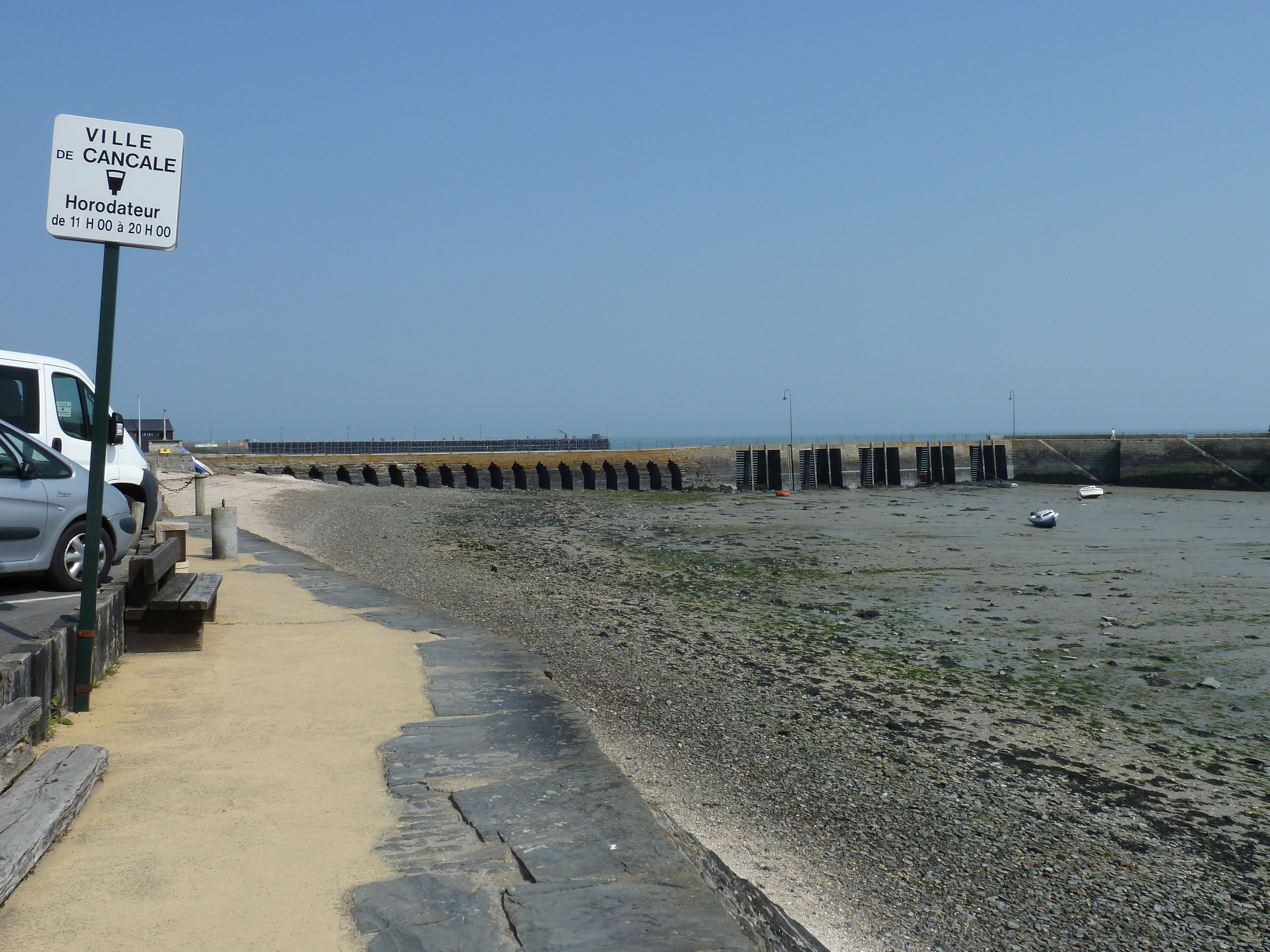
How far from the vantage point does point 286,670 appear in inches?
260

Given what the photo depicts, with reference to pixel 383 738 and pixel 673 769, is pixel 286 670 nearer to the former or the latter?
pixel 383 738

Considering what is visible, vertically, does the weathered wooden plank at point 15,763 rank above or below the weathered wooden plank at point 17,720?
below

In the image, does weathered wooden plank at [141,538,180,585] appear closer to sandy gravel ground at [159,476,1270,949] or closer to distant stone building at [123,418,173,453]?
sandy gravel ground at [159,476,1270,949]

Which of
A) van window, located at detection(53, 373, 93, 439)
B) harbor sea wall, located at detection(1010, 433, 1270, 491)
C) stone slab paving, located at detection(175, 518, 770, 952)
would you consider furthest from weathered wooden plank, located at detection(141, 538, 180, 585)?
harbor sea wall, located at detection(1010, 433, 1270, 491)

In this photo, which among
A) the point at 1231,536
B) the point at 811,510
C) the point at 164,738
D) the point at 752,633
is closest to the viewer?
the point at 164,738

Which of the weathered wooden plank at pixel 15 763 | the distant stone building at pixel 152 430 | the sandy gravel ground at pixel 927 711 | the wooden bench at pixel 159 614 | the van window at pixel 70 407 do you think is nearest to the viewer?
the weathered wooden plank at pixel 15 763

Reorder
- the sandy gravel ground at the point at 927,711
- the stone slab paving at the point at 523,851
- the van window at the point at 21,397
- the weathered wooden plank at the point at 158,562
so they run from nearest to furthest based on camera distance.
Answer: the stone slab paving at the point at 523,851 → the sandy gravel ground at the point at 927,711 → the weathered wooden plank at the point at 158,562 → the van window at the point at 21,397

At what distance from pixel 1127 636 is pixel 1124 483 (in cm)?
4697

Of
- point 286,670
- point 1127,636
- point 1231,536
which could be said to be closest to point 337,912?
point 286,670

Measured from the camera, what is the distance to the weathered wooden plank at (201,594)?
693 centimetres

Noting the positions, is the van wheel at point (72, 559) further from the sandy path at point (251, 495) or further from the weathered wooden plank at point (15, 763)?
the sandy path at point (251, 495)

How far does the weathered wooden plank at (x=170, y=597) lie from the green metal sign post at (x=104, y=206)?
152cm

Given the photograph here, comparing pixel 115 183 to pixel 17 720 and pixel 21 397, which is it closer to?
pixel 17 720

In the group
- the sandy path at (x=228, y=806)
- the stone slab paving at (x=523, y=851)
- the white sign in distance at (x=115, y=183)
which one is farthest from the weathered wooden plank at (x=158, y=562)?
the white sign in distance at (x=115, y=183)
